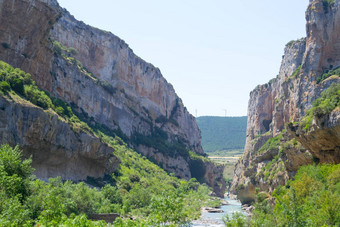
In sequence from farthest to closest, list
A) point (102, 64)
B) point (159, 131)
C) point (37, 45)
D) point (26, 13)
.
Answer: point (159, 131) → point (102, 64) → point (37, 45) → point (26, 13)

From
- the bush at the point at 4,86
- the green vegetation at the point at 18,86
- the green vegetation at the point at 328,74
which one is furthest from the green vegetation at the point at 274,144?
the bush at the point at 4,86

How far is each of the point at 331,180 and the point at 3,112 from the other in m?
34.8

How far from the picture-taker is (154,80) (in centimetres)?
12531

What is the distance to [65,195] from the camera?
3922 centimetres

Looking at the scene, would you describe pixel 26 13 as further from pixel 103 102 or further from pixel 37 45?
pixel 103 102

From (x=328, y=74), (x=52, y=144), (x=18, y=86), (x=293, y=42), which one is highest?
(x=293, y=42)

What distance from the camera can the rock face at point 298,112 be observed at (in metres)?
41.1

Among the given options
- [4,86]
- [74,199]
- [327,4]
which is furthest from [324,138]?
[327,4]

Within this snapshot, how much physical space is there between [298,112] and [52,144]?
6193 cm

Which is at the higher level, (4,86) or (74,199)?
(4,86)

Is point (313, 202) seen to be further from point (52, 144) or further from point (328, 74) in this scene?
point (328, 74)

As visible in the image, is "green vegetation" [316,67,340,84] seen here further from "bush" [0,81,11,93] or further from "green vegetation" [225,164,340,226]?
"bush" [0,81,11,93]

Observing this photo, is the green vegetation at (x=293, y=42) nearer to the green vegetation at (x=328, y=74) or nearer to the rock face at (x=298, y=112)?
the rock face at (x=298, y=112)

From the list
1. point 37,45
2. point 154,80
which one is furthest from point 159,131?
point 37,45
